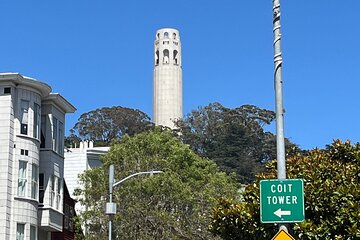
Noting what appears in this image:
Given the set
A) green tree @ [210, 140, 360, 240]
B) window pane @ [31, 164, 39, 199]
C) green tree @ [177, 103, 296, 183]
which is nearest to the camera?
green tree @ [210, 140, 360, 240]

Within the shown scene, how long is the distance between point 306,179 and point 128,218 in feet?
74.9

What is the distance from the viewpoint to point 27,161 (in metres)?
37.5

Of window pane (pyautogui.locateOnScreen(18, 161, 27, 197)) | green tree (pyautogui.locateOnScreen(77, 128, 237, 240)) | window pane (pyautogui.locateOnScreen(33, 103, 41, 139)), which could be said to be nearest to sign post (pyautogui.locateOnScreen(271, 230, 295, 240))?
window pane (pyautogui.locateOnScreen(18, 161, 27, 197))

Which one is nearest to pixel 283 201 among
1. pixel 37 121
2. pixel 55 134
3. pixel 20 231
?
pixel 20 231

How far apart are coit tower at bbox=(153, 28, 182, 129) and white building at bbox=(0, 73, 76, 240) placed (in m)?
111

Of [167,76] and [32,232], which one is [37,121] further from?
[167,76]

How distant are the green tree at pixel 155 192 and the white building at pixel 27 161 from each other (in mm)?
4626

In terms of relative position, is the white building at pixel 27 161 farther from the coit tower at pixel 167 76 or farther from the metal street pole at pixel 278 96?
the coit tower at pixel 167 76

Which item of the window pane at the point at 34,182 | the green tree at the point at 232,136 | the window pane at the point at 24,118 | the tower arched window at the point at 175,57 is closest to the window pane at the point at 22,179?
the window pane at the point at 34,182

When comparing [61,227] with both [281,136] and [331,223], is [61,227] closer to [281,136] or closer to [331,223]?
[331,223]

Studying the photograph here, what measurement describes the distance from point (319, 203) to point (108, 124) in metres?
102

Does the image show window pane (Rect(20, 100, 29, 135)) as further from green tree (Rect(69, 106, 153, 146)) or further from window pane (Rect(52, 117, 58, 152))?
green tree (Rect(69, 106, 153, 146))

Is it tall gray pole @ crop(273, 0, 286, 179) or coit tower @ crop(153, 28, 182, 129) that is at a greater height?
coit tower @ crop(153, 28, 182, 129)

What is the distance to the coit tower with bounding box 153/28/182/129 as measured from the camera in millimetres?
152500
